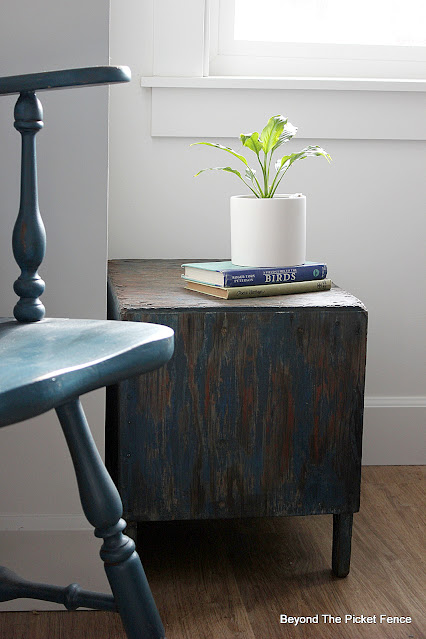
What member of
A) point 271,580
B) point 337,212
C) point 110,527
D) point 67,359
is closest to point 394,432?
point 337,212

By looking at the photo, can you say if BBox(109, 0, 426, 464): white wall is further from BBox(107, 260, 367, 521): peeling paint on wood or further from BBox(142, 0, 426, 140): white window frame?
BBox(107, 260, 367, 521): peeling paint on wood

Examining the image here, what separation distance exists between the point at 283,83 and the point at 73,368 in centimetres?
129

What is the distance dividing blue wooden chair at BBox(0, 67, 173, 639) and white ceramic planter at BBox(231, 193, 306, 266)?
0.50 metres

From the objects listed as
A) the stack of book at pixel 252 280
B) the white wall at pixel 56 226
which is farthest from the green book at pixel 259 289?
the white wall at pixel 56 226

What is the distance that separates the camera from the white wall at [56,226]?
126cm

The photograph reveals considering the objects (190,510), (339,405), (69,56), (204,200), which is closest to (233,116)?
(204,200)

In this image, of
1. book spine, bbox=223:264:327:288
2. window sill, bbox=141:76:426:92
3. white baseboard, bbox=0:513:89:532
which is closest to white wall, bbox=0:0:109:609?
white baseboard, bbox=0:513:89:532

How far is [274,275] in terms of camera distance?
147 cm

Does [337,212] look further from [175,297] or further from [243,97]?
[175,297]

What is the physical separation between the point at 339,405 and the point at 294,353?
12cm

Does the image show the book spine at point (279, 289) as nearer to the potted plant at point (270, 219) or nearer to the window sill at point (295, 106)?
the potted plant at point (270, 219)

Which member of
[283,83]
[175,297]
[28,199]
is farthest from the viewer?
[283,83]

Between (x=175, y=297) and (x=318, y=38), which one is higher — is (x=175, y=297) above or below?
below

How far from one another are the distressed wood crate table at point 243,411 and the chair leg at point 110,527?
0.42 metres
